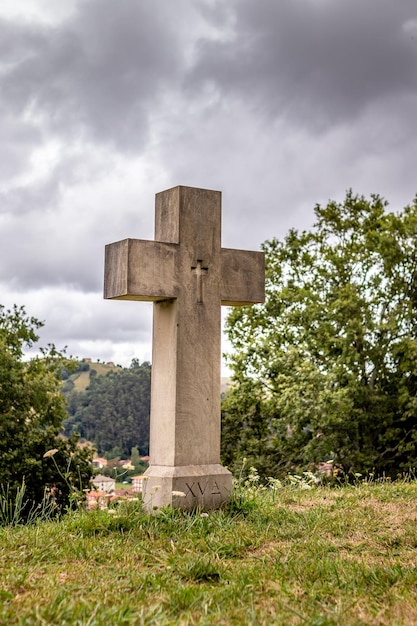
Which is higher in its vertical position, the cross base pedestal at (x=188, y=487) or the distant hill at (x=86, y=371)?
the distant hill at (x=86, y=371)

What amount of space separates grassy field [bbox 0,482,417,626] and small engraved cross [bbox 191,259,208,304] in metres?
1.95

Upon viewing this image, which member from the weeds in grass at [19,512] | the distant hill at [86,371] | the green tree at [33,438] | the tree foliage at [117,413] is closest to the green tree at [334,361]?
the green tree at [33,438]

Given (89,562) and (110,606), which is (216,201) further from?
(110,606)

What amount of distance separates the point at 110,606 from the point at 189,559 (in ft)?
3.70

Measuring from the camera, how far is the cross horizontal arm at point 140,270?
7.06 meters

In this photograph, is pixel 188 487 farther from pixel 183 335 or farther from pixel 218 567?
pixel 218 567

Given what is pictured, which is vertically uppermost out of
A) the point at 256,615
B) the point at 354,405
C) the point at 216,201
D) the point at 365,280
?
the point at 365,280

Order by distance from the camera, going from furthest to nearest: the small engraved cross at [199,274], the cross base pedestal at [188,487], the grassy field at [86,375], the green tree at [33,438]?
the grassy field at [86,375] → the green tree at [33,438] → the small engraved cross at [199,274] → the cross base pedestal at [188,487]

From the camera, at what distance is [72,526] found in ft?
20.2

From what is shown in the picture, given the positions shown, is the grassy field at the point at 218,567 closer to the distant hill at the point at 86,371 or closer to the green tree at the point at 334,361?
the green tree at the point at 334,361

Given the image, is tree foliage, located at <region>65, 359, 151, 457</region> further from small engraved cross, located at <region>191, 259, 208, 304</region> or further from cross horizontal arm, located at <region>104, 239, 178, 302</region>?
cross horizontal arm, located at <region>104, 239, 178, 302</region>

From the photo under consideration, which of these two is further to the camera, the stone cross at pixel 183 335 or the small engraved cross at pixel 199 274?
the small engraved cross at pixel 199 274

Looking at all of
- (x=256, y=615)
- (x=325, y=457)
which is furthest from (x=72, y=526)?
(x=325, y=457)

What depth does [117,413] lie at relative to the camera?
59.2m
